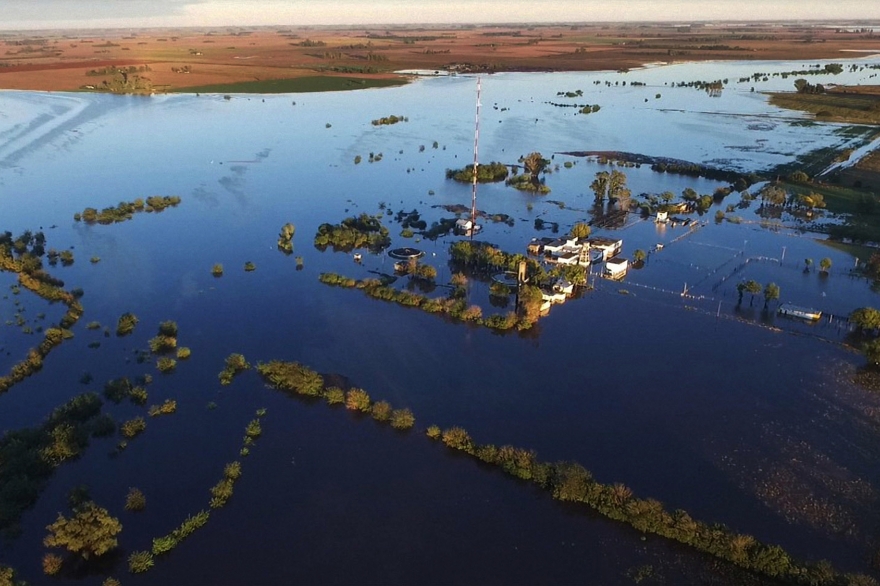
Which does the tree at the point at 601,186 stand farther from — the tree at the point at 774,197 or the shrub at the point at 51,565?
the shrub at the point at 51,565

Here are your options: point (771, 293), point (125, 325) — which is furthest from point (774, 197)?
point (125, 325)

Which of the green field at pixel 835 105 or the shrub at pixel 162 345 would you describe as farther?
the green field at pixel 835 105

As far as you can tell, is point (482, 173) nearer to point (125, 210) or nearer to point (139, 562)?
point (125, 210)

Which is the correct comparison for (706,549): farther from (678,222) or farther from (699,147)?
(699,147)

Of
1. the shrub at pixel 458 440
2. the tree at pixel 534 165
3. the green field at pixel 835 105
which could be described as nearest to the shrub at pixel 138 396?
the shrub at pixel 458 440

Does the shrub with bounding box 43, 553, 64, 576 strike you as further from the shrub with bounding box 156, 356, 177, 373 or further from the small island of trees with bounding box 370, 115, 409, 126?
the small island of trees with bounding box 370, 115, 409, 126

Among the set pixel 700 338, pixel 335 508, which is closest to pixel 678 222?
pixel 700 338

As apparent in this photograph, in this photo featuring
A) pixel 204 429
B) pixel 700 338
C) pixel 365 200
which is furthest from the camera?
pixel 365 200
